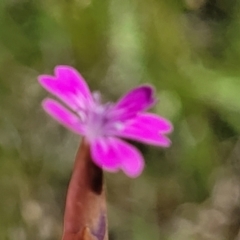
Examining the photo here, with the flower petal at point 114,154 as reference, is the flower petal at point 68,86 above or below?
above

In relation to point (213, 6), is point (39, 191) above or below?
below

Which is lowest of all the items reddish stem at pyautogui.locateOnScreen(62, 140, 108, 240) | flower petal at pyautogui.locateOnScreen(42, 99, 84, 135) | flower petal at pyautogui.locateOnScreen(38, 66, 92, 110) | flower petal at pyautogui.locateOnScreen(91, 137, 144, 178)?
reddish stem at pyautogui.locateOnScreen(62, 140, 108, 240)

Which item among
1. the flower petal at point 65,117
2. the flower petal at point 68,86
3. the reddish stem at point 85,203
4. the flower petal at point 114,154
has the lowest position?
the reddish stem at point 85,203

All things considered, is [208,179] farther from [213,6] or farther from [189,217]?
[213,6]

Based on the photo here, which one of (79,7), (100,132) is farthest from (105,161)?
(79,7)
